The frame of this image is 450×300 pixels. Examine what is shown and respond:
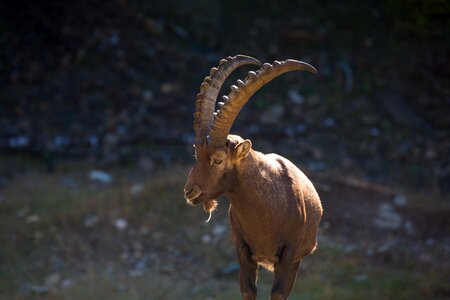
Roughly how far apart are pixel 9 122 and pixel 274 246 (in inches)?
423

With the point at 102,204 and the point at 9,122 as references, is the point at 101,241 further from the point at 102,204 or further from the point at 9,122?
the point at 9,122

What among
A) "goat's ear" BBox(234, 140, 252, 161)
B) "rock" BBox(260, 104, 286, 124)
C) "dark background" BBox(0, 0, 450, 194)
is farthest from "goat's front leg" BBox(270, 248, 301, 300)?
"rock" BBox(260, 104, 286, 124)

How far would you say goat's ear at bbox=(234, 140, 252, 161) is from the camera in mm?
6152

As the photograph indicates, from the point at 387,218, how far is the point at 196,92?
5355 mm

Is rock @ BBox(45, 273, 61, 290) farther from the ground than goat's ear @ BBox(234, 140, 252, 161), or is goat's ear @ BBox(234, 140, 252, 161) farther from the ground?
goat's ear @ BBox(234, 140, 252, 161)

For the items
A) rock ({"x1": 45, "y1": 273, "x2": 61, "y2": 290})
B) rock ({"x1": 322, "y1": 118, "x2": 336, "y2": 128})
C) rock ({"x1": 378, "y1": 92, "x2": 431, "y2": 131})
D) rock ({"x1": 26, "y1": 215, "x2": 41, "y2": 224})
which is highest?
rock ({"x1": 378, "y1": 92, "x2": 431, "y2": 131})

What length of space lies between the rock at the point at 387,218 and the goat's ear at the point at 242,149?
7.93 m

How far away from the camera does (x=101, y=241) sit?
13.3 m

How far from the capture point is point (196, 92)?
54.6 feet

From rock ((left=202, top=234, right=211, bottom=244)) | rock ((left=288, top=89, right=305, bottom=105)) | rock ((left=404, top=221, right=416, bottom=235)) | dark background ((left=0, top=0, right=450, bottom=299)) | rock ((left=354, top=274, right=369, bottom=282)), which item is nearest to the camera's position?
rock ((left=354, top=274, right=369, bottom=282))

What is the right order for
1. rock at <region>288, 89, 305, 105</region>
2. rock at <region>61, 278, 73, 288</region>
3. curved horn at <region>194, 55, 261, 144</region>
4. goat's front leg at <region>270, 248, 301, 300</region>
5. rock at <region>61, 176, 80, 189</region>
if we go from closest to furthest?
curved horn at <region>194, 55, 261, 144</region>
goat's front leg at <region>270, 248, 301, 300</region>
rock at <region>61, 278, 73, 288</region>
rock at <region>61, 176, 80, 189</region>
rock at <region>288, 89, 305, 105</region>

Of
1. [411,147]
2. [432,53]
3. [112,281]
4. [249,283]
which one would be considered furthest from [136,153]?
[249,283]

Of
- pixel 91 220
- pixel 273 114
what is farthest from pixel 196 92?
pixel 91 220

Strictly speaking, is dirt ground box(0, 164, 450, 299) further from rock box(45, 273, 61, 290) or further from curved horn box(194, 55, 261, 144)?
curved horn box(194, 55, 261, 144)
